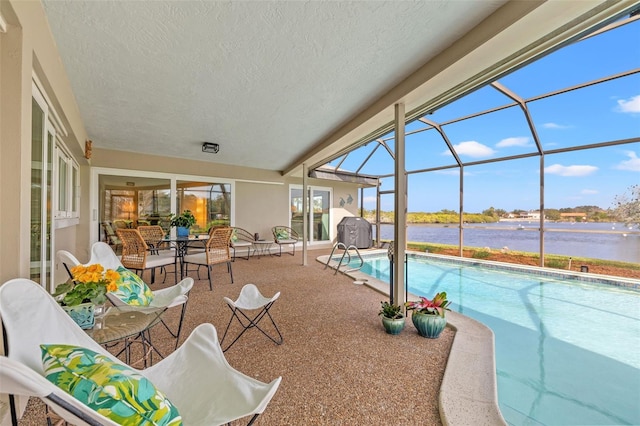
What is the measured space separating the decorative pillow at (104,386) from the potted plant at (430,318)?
2.35 meters

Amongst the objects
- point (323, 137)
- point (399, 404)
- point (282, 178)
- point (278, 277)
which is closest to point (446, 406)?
point (399, 404)

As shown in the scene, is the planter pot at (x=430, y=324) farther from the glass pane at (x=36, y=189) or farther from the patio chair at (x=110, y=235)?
the patio chair at (x=110, y=235)

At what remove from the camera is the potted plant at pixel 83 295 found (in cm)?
148

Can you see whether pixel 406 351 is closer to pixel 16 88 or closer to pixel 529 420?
pixel 529 420

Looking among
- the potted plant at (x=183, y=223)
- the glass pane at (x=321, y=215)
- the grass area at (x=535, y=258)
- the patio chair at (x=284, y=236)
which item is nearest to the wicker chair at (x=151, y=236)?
the potted plant at (x=183, y=223)

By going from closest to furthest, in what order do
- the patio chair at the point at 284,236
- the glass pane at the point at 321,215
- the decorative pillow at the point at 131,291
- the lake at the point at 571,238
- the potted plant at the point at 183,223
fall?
the decorative pillow at the point at 131,291 < the potted plant at the point at 183,223 < the lake at the point at 571,238 < the patio chair at the point at 284,236 < the glass pane at the point at 321,215

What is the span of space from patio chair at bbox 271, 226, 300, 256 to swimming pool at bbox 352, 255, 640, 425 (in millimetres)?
3611

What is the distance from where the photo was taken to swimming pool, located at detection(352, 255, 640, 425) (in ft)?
6.31

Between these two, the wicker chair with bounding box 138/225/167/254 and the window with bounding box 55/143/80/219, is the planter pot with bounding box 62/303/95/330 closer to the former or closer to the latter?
the window with bounding box 55/143/80/219

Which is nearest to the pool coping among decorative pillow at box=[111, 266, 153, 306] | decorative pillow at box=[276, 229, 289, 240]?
decorative pillow at box=[111, 266, 153, 306]

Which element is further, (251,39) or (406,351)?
(406,351)

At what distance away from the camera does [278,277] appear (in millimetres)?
5172

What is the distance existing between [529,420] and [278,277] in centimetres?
407

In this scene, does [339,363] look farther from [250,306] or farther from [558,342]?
[558,342]
